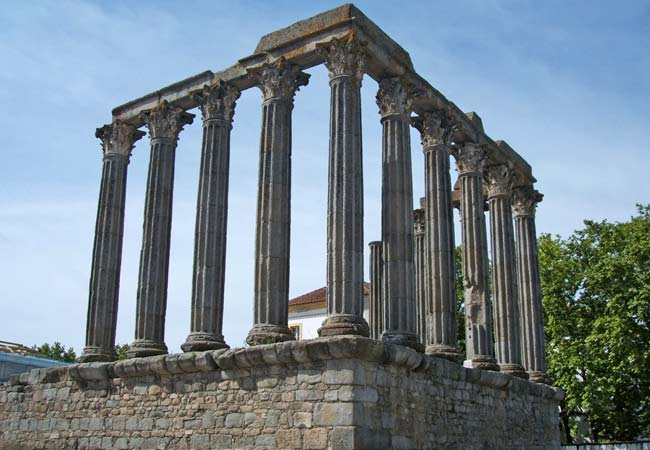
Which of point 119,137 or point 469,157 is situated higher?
point 119,137

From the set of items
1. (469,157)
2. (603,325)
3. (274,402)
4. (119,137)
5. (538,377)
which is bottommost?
(274,402)

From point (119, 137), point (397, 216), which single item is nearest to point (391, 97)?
point (397, 216)

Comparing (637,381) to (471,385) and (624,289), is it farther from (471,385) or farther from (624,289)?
(471,385)

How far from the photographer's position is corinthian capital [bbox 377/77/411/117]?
17.9 metres

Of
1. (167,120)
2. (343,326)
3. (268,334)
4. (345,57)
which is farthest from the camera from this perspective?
(167,120)

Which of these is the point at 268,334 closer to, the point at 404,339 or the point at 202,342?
the point at 202,342

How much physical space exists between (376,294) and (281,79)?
9.52 m

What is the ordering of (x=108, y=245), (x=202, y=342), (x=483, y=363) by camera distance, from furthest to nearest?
(x=108, y=245), (x=483, y=363), (x=202, y=342)

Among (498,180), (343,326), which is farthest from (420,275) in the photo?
(343,326)

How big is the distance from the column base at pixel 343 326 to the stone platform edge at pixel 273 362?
0.72 m

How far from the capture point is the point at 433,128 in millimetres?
20031

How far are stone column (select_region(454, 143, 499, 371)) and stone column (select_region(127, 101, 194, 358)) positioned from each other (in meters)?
7.72

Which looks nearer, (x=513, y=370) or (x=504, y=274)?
(x=513, y=370)

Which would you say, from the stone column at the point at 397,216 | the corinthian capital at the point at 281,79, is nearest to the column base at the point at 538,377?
the stone column at the point at 397,216
